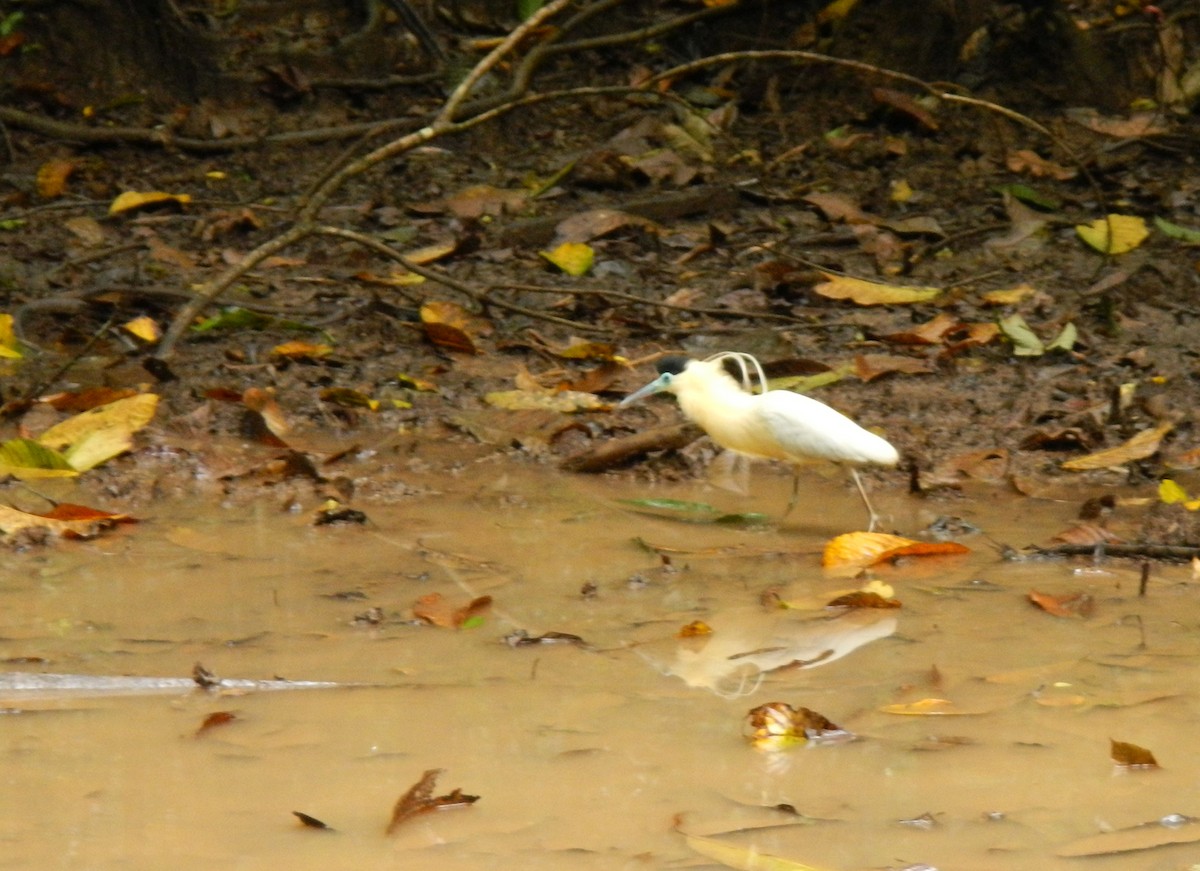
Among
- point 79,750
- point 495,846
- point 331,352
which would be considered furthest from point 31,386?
point 495,846

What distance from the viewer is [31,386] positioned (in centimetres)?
528

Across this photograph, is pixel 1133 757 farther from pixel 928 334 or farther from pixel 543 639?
pixel 928 334

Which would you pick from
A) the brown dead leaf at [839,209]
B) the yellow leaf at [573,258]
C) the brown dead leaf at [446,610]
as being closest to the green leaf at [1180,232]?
the brown dead leaf at [839,209]

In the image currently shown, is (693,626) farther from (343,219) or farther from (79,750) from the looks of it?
(343,219)

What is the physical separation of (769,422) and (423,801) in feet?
7.06

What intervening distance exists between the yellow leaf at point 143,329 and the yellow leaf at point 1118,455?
3276 mm

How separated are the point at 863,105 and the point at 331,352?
371 centimetres

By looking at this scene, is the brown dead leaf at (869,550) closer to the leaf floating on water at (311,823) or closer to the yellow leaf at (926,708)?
the yellow leaf at (926,708)

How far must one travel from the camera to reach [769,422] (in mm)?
4441

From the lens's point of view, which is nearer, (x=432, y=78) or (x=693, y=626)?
(x=693, y=626)

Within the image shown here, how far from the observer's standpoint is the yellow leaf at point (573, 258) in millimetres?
6785

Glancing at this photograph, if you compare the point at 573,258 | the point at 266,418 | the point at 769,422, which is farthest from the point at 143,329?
the point at 769,422

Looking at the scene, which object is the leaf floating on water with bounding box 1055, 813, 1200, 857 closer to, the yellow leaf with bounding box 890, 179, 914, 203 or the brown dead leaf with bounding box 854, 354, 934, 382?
the brown dead leaf with bounding box 854, 354, 934, 382

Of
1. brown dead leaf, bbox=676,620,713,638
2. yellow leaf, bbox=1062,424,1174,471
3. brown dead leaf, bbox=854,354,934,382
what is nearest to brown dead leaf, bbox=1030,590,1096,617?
brown dead leaf, bbox=676,620,713,638
